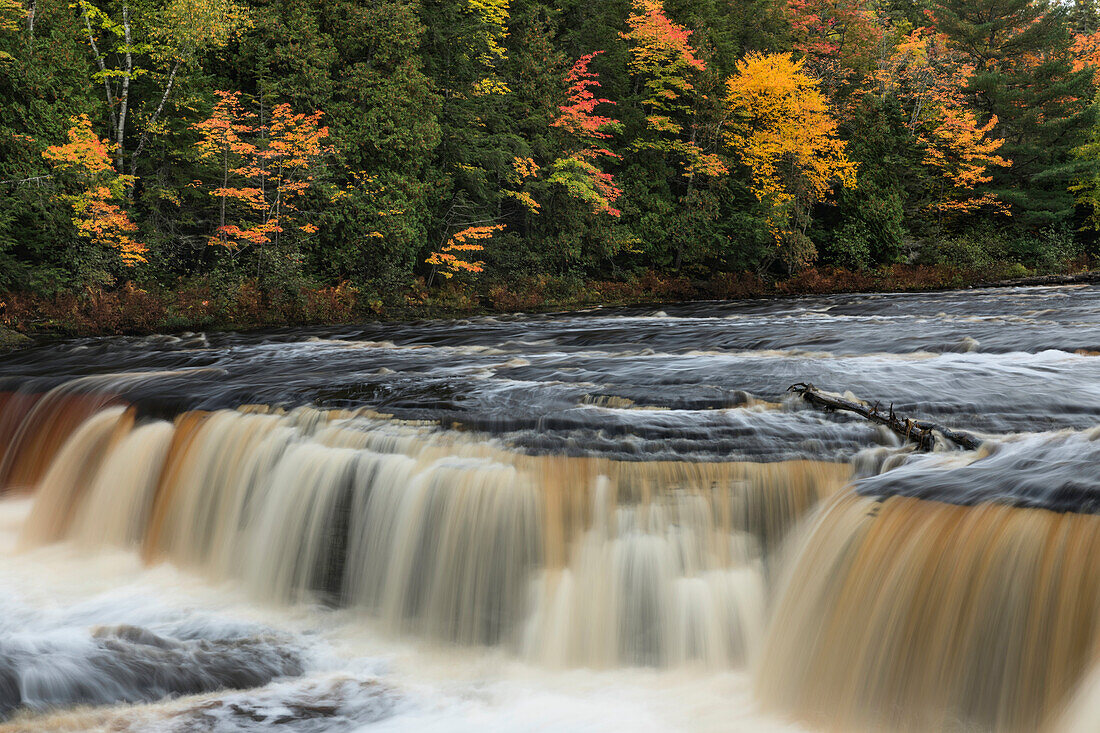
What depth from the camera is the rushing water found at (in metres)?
4.07

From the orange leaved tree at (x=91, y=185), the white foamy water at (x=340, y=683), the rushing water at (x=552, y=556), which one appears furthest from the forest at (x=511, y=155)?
the white foamy water at (x=340, y=683)

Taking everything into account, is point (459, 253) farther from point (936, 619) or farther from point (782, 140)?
point (936, 619)

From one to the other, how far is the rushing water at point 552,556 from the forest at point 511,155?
9.56 m

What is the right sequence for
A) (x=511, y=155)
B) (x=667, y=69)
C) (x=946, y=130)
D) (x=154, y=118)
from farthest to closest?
(x=946, y=130) < (x=667, y=69) < (x=511, y=155) < (x=154, y=118)

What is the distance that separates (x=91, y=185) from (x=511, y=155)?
10772 millimetres

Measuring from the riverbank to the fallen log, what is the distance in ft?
44.4

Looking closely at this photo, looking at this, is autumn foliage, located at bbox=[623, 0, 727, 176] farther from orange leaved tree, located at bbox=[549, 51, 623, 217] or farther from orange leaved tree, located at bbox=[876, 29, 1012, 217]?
orange leaved tree, located at bbox=[876, 29, 1012, 217]

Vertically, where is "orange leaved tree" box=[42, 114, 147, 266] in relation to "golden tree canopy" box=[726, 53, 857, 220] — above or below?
below

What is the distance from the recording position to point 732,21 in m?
30.9

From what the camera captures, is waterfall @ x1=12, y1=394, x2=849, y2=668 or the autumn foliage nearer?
waterfall @ x1=12, y1=394, x2=849, y2=668

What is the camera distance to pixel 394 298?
20609mm

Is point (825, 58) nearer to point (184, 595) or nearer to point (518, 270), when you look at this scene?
point (518, 270)

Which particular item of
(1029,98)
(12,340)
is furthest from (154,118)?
(1029,98)

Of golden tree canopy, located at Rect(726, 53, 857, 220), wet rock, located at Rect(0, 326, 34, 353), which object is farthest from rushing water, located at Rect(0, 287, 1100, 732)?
golden tree canopy, located at Rect(726, 53, 857, 220)
